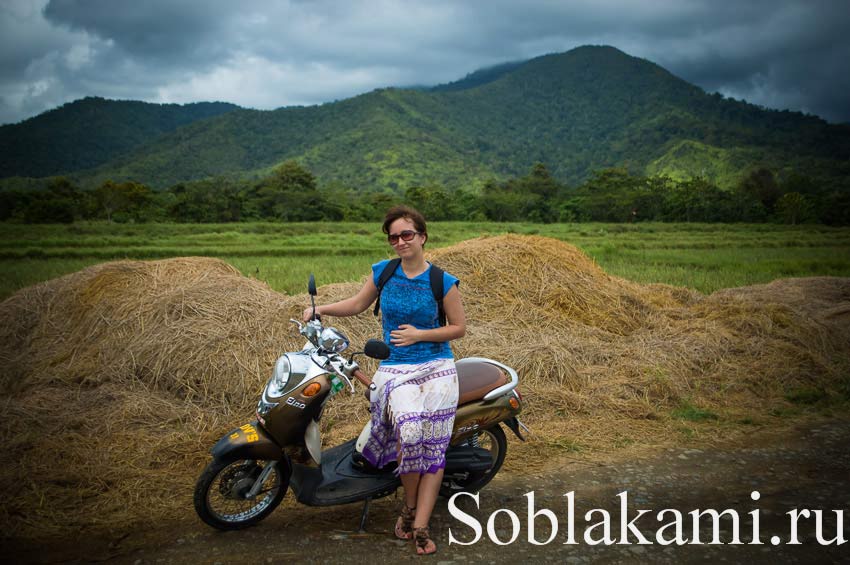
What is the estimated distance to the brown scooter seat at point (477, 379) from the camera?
2.99 m

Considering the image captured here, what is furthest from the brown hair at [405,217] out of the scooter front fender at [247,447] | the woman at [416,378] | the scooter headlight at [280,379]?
the scooter front fender at [247,447]

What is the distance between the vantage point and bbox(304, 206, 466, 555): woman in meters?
2.69

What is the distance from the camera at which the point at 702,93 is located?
118 m

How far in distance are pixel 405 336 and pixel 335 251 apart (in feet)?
53.6

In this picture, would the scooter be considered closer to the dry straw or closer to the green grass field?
the dry straw

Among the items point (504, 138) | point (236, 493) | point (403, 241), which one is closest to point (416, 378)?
point (403, 241)

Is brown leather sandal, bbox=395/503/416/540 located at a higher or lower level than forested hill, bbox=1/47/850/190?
lower

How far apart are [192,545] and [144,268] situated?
4930 millimetres

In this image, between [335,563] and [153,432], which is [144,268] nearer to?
[153,432]

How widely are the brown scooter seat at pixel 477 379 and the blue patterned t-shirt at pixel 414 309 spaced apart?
24 cm

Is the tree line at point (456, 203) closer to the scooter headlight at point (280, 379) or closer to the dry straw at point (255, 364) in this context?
the dry straw at point (255, 364)

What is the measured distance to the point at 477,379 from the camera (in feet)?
10.0

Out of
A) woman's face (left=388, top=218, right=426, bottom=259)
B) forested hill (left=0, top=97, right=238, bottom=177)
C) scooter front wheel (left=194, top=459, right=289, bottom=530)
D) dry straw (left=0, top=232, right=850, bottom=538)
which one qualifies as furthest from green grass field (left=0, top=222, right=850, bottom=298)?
forested hill (left=0, top=97, right=238, bottom=177)

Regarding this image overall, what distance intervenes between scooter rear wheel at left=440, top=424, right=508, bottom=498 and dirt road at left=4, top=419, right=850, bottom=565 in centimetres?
10
